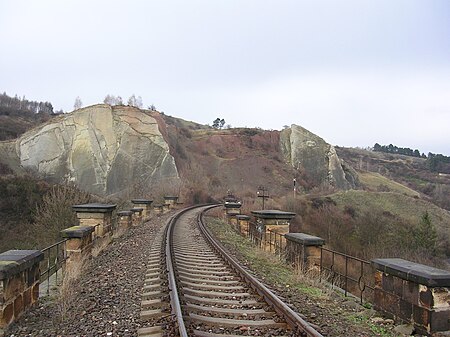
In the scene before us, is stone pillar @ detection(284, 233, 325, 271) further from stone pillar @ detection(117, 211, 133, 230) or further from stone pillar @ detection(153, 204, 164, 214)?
stone pillar @ detection(153, 204, 164, 214)

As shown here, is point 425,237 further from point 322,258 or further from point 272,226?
point 272,226

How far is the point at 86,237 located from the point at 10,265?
4.92m

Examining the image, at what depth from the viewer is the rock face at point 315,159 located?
85.9 meters

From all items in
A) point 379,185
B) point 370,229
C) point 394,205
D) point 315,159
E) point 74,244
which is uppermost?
point 315,159

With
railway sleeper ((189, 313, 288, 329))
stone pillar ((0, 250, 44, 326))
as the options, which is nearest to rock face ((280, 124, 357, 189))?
stone pillar ((0, 250, 44, 326))

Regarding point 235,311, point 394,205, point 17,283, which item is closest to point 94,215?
point 17,283

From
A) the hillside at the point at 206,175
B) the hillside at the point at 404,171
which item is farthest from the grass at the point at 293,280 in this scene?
the hillside at the point at 404,171

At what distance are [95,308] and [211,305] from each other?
63.3 inches

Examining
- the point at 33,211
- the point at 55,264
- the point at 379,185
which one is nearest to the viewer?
the point at 55,264

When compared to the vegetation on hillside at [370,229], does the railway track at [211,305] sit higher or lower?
higher

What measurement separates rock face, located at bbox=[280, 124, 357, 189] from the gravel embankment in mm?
78016

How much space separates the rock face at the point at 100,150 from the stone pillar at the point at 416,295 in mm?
48024

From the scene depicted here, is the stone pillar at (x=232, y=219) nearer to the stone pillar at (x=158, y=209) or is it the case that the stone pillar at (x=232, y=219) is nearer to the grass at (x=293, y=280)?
the stone pillar at (x=158, y=209)

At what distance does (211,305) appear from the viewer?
6.18 metres
